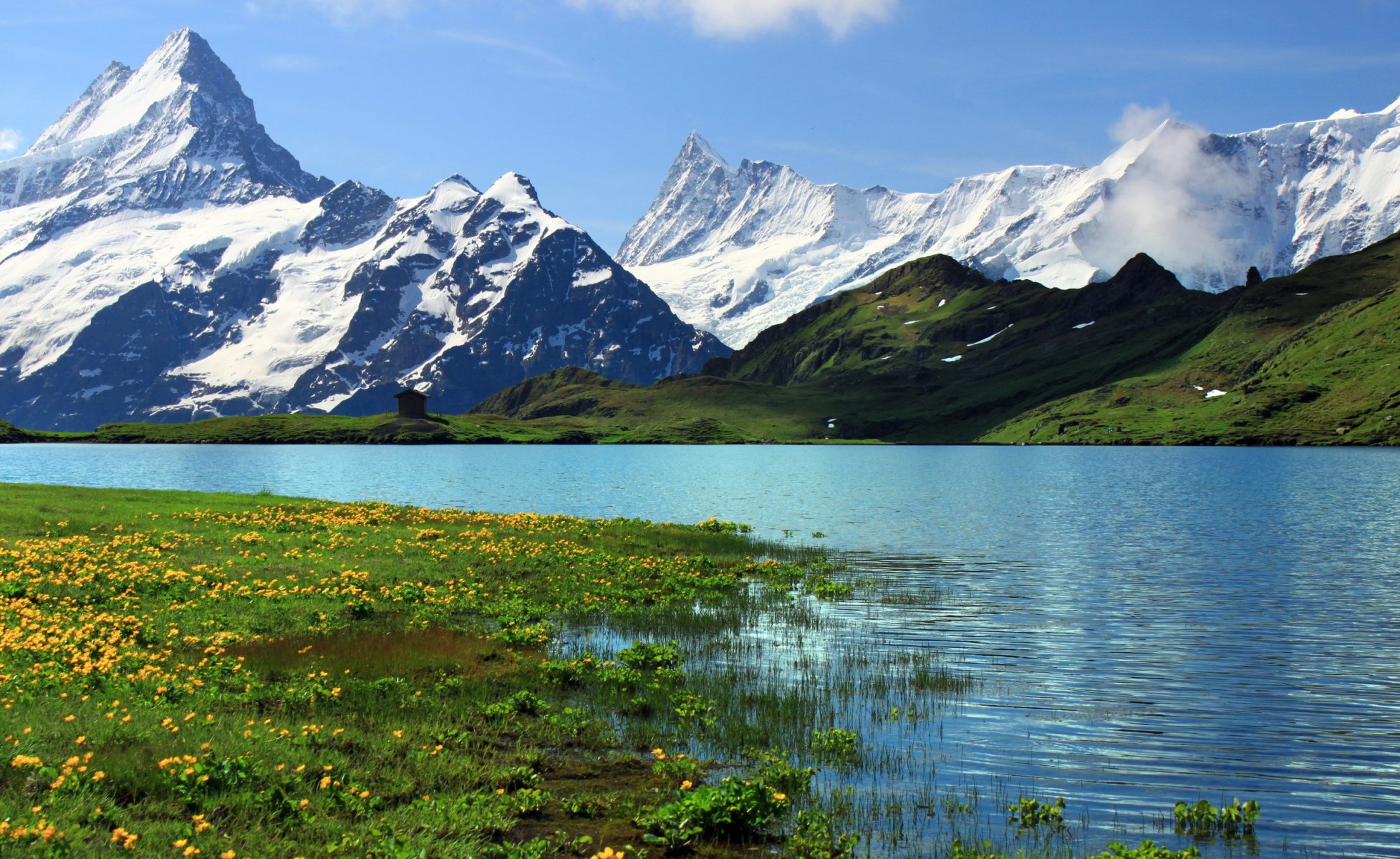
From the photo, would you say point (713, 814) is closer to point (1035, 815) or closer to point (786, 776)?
point (786, 776)

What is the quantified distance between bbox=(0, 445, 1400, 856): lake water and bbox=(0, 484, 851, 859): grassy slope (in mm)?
7675

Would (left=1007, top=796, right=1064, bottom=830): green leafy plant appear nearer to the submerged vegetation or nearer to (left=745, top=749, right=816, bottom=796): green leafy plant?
the submerged vegetation

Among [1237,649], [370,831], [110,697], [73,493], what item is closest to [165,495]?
[73,493]

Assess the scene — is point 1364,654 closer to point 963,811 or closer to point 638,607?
point 963,811

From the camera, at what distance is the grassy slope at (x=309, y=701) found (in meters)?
14.1

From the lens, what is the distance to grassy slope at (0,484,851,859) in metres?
14.1

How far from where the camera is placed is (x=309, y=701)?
20422 mm

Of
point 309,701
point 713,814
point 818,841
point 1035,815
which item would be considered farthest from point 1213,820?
point 309,701

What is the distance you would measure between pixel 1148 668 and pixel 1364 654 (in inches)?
299

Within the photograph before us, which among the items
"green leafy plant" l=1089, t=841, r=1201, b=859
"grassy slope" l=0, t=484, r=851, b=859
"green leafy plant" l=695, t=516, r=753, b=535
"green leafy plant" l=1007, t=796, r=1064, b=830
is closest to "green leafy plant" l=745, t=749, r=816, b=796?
"grassy slope" l=0, t=484, r=851, b=859

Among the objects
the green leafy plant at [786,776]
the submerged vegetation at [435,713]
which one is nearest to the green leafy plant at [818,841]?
the submerged vegetation at [435,713]

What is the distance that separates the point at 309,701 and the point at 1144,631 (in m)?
28.0

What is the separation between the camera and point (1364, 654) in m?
30.5

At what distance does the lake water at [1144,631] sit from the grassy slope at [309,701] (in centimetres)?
767
